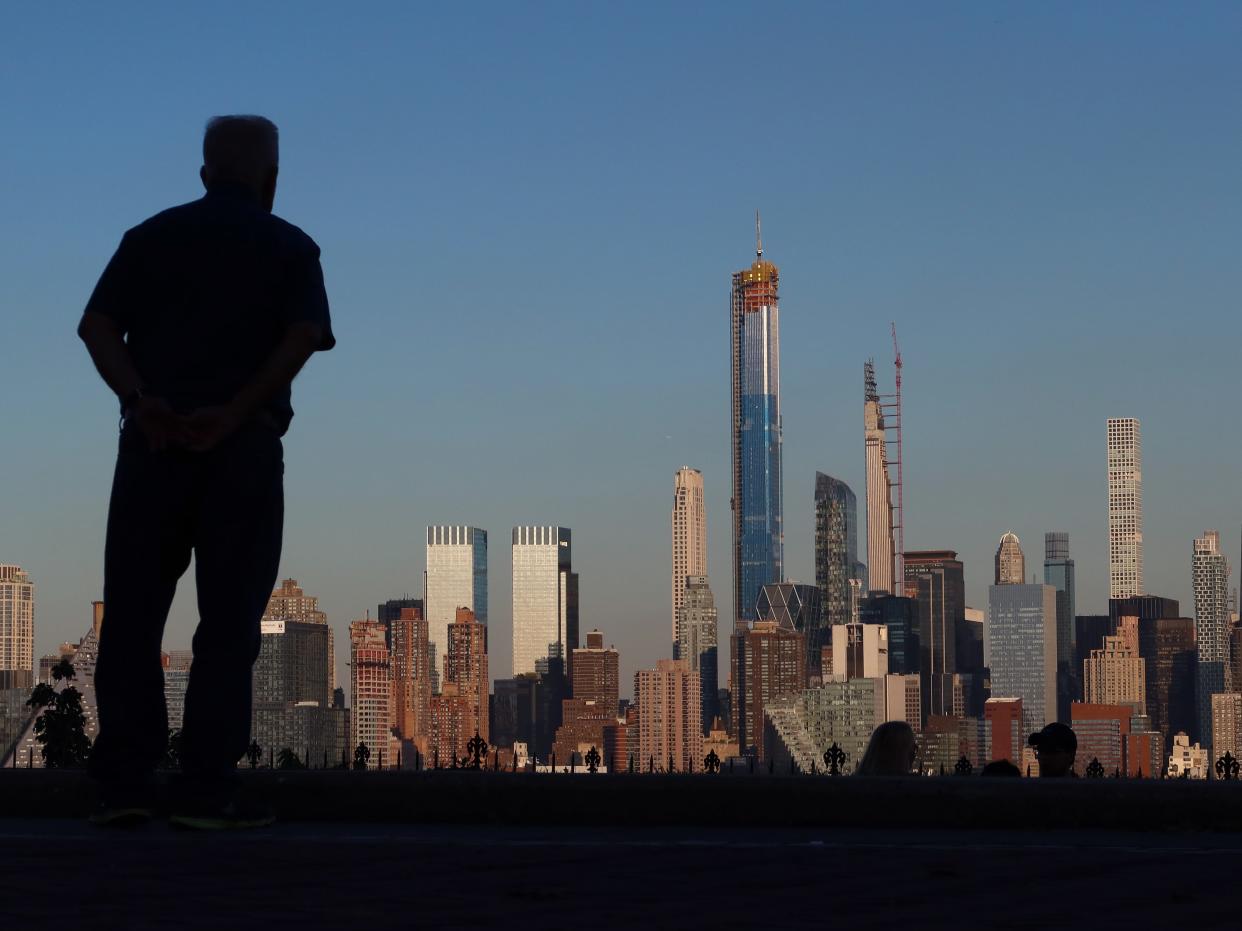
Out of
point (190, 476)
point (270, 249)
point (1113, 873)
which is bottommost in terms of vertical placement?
point (1113, 873)

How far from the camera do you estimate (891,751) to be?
801cm

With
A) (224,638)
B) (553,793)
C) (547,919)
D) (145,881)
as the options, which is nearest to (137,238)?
(224,638)

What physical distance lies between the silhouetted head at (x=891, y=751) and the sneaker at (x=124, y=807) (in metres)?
3.45

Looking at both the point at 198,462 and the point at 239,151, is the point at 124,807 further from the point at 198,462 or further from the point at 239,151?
the point at 239,151

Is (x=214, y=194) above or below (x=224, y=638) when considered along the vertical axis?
above

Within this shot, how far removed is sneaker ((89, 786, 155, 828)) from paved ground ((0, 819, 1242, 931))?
80 mm

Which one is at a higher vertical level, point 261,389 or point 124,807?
point 261,389

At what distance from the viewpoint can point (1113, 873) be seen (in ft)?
13.3

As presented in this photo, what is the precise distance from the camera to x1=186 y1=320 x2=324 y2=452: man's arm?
5.21 metres

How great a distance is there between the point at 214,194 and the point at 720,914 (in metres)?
2.88

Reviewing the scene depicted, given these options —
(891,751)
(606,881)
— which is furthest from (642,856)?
(891,751)

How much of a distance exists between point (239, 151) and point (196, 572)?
1145 mm

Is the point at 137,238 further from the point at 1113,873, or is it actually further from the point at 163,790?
the point at 1113,873

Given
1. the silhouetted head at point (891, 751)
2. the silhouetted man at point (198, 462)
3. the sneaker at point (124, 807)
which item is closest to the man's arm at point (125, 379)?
the silhouetted man at point (198, 462)
